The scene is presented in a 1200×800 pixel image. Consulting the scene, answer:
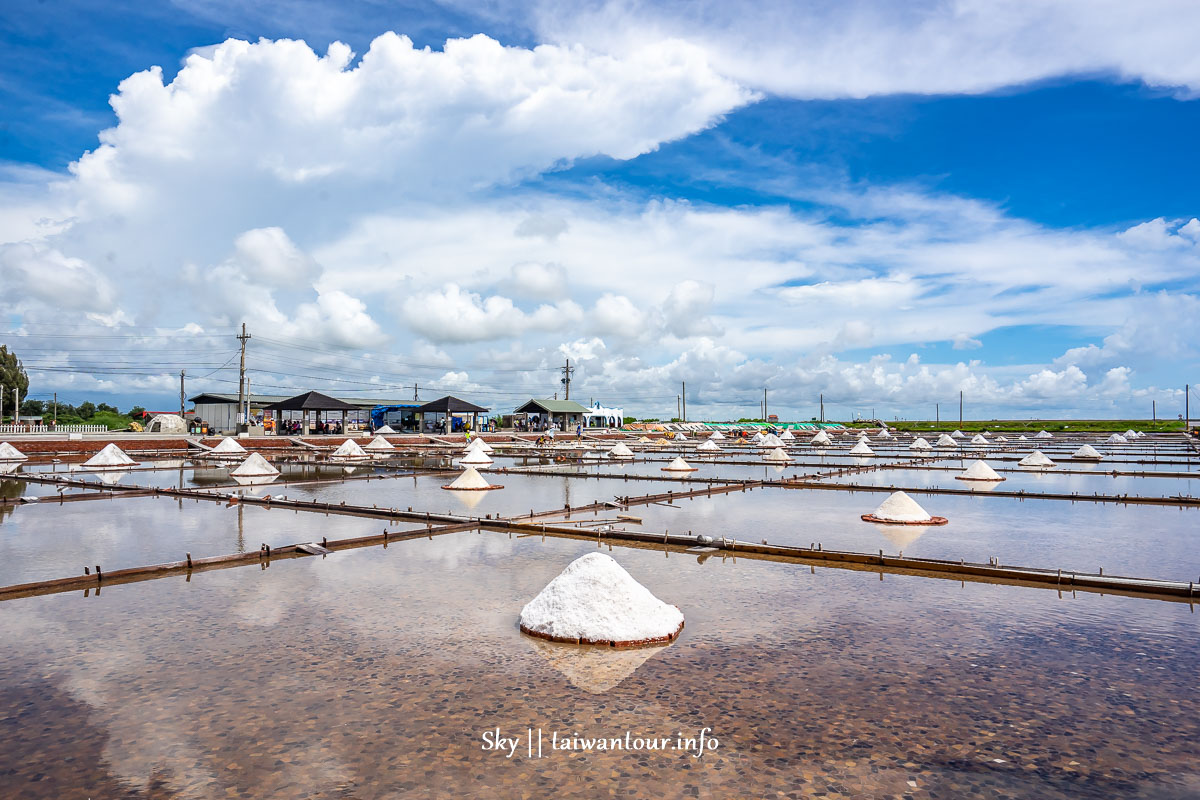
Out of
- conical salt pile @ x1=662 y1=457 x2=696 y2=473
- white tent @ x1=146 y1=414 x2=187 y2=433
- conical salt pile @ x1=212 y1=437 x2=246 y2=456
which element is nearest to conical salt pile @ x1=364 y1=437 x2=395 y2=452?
conical salt pile @ x1=212 y1=437 x2=246 y2=456

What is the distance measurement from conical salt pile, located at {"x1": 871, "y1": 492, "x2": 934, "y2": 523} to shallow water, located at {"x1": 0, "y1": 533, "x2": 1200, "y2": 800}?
5.69 m

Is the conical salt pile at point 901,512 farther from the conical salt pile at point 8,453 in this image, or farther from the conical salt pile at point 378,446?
the conical salt pile at point 8,453

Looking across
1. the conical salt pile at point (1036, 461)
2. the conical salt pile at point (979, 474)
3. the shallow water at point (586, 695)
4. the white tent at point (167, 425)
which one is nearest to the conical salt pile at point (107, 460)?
the white tent at point (167, 425)

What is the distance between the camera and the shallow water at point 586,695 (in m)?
4.30

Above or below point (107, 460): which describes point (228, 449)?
above

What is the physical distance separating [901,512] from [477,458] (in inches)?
824

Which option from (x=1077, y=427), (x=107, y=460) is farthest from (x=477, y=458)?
(x=1077, y=427)

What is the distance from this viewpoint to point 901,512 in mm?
14727

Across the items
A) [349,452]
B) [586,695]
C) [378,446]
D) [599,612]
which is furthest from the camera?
[378,446]

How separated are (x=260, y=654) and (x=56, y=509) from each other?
13.5m

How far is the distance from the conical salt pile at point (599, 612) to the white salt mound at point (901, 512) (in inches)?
355

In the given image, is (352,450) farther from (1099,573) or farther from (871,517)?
(1099,573)

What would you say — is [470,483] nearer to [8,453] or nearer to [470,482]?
[470,482]

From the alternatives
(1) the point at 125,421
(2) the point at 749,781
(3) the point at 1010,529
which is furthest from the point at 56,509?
(1) the point at 125,421
